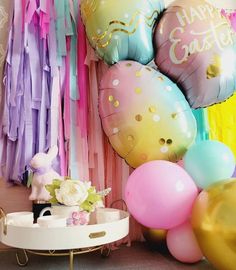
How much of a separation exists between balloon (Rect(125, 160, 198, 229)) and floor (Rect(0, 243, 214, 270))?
163 mm

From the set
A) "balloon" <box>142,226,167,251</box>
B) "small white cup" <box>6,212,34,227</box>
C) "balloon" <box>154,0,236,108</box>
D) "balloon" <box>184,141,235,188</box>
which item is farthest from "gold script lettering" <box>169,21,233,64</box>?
"small white cup" <box>6,212,34,227</box>

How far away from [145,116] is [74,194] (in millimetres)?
439

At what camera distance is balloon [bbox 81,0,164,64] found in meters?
1.49

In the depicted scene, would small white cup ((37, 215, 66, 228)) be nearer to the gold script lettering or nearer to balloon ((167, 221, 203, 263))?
balloon ((167, 221, 203, 263))

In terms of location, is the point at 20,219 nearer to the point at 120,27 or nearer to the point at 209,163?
the point at 209,163

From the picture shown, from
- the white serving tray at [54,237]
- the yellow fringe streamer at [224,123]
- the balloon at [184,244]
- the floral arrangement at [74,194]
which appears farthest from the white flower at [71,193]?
the yellow fringe streamer at [224,123]

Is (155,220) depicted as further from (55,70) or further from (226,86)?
(55,70)

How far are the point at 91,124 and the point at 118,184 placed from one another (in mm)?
320

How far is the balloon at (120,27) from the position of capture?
149 cm

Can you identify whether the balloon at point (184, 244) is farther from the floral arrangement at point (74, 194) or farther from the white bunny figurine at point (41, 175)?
the white bunny figurine at point (41, 175)

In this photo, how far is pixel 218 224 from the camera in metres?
1.09

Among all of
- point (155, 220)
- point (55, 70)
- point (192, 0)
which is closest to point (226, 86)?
point (192, 0)

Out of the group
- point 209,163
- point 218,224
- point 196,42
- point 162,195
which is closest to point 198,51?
point 196,42

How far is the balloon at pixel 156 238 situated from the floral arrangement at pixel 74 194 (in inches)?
13.8
